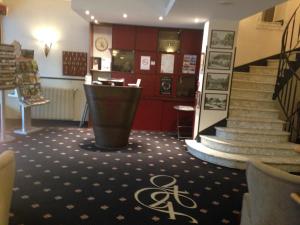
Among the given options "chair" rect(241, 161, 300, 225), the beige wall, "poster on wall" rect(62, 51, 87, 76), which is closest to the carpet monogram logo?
"chair" rect(241, 161, 300, 225)

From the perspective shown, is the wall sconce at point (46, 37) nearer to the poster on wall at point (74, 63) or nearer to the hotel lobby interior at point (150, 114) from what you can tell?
the hotel lobby interior at point (150, 114)

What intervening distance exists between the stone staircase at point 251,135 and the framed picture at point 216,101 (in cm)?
25

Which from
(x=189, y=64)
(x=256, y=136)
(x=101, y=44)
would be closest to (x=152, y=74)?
(x=189, y=64)

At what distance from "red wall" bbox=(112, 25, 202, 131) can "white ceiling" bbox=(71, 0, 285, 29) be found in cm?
42

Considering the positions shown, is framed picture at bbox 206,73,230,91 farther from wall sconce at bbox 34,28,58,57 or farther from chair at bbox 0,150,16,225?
chair at bbox 0,150,16,225

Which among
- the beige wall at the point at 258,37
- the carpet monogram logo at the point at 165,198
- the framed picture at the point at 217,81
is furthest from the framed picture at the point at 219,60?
the carpet monogram logo at the point at 165,198

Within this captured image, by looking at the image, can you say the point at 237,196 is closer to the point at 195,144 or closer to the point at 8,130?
the point at 195,144

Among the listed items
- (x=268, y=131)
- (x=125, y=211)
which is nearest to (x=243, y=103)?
(x=268, y=131)

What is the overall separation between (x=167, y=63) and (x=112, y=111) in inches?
90.3

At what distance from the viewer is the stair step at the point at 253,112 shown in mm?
5547

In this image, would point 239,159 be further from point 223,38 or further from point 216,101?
point 223,38

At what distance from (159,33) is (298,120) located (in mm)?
3577

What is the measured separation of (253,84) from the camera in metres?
6.11

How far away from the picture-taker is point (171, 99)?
22.3 feet
